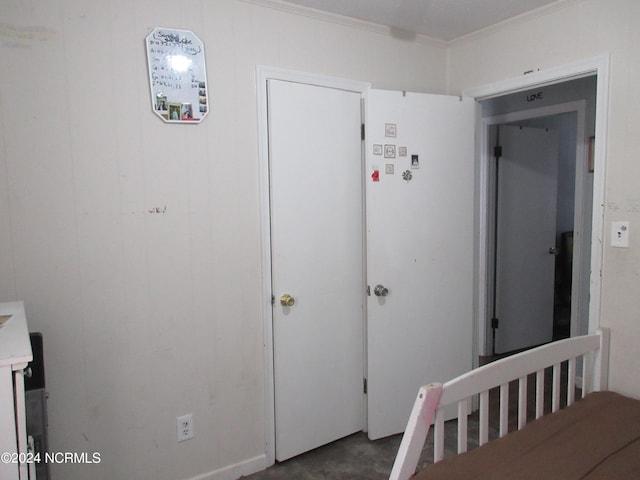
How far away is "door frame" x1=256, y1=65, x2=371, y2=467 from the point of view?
84.1 inches

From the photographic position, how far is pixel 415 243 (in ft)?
8.35

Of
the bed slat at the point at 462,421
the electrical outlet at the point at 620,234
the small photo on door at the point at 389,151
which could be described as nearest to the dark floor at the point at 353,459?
the bed slat at the point at 462,421

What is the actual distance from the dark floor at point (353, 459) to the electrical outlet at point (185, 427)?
415 millimetres

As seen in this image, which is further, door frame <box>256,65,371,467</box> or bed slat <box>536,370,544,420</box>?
door frame <box>256,65,371,467</box>

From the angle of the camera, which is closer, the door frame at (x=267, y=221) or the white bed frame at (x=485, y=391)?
the white bed frame at (x=485, y=391)

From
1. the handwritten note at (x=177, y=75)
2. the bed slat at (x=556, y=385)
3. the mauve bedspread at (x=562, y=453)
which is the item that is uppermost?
the handwritten note at (x=177, y=75)

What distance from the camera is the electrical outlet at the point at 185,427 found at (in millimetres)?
2006

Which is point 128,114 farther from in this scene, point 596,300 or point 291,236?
point 596,300

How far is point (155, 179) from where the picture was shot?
6.20ft

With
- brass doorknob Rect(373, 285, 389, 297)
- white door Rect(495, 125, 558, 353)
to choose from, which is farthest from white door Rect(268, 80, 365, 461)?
white door Rect(495, 125, 558, 353)

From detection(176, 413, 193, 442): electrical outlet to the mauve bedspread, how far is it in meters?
1.17

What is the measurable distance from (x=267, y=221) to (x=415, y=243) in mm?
913

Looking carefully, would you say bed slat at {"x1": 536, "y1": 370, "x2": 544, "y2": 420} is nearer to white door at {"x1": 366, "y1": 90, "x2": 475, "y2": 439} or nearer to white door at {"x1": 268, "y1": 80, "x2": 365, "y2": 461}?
white door at {"x1": 366, "y1": 90, "x2": 475, "y2": 439}

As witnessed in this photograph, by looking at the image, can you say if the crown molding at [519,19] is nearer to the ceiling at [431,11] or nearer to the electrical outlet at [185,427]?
the ceiling at [431,11]
